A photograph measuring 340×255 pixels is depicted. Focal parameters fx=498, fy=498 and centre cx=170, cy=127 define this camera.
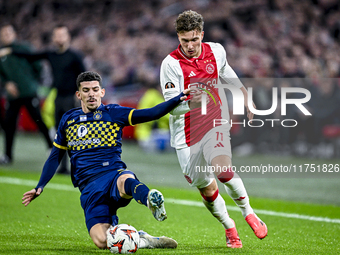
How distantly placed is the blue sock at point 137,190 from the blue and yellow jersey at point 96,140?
429 millimetres

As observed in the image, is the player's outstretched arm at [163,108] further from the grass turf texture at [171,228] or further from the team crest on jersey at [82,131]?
the grass turf texture at [171,228]

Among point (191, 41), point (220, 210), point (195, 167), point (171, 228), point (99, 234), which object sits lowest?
point (171, 228)

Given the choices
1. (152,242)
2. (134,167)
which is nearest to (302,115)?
(134,167)

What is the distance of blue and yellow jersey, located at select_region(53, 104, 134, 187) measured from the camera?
459 centimetres

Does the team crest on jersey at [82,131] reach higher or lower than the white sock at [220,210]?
higher

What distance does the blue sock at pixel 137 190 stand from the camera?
393cm

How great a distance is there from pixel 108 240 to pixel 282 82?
10.5 meters

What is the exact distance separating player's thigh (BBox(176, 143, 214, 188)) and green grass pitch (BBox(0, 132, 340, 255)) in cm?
60

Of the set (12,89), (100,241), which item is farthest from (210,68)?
(12,89)

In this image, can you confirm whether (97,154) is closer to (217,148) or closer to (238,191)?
(217,148)

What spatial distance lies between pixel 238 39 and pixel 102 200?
13.5m

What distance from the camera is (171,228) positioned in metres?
5.64

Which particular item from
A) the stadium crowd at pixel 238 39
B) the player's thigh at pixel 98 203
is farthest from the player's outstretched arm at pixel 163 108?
the stadium crowd at pixel 238 39

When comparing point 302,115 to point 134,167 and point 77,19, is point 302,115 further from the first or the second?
point 77,19
